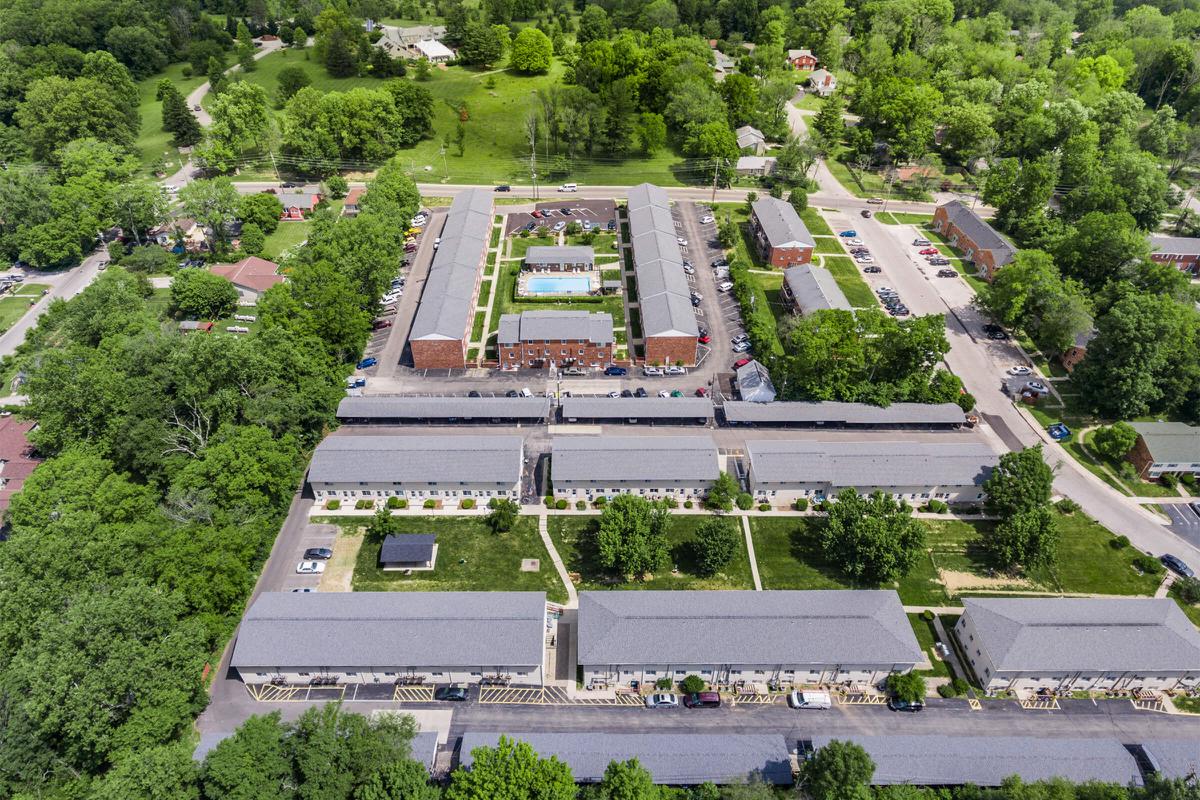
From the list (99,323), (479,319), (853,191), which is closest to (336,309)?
(479,319)

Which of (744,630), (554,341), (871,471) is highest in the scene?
(554,341)

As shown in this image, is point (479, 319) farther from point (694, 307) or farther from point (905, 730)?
point (905, 730)

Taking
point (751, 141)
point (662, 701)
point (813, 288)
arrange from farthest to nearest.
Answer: point (751, 141) < point (813, 288) < point (662, 701)

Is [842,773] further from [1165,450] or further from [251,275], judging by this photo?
[251,275]

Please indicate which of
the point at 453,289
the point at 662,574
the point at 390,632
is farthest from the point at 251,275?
the point at 662,574

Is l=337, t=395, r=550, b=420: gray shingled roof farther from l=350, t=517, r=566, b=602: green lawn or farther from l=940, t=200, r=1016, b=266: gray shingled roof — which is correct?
l=940, t=200, r=1016, b=266: gray shingled roof

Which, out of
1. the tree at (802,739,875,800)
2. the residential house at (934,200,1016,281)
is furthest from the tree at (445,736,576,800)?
the residential house at (934,200,1016,281)
